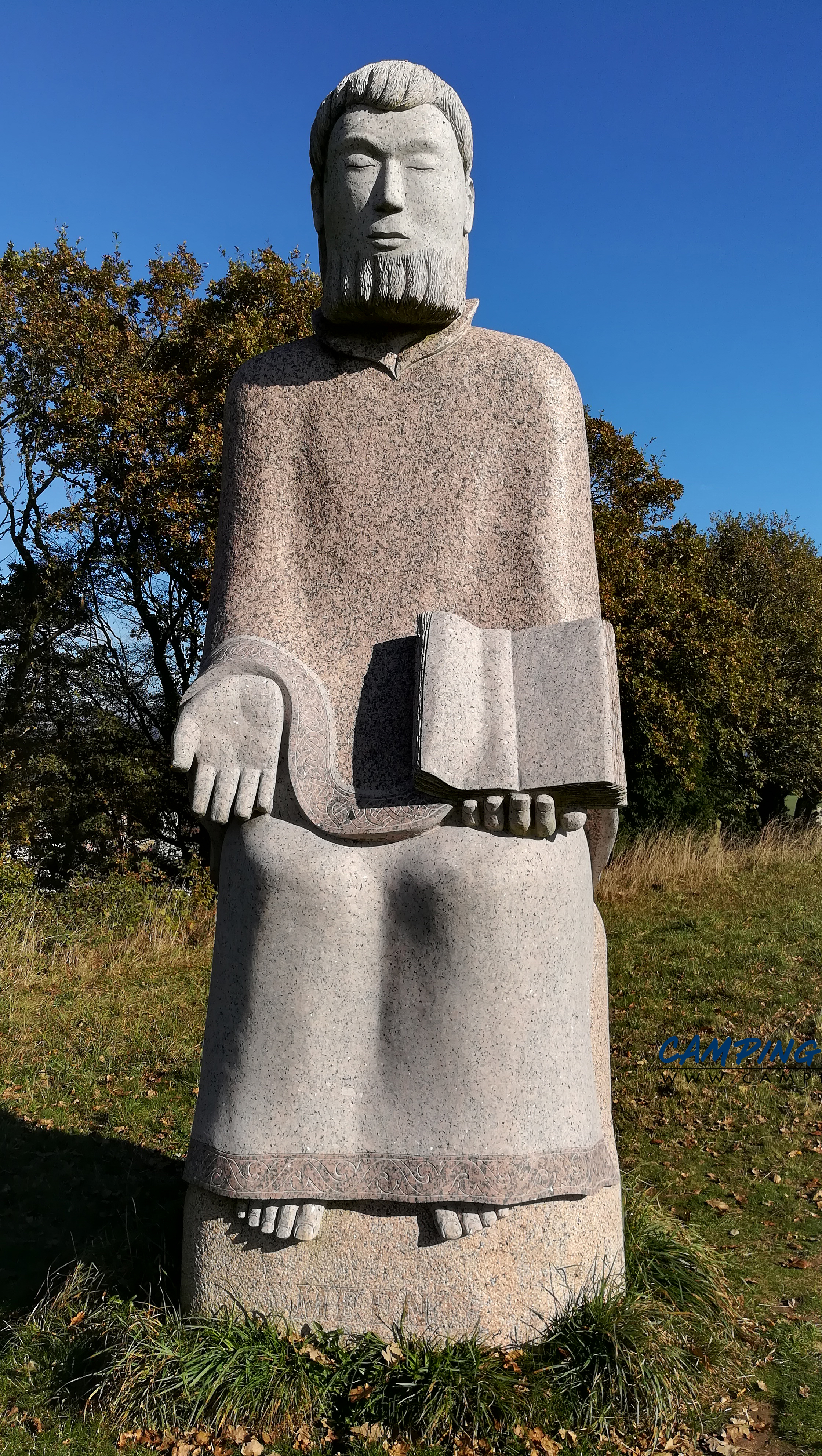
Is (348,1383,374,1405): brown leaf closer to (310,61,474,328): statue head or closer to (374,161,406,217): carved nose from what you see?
(310,61,474,328): statue head

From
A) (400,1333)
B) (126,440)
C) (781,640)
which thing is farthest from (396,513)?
(781,640)

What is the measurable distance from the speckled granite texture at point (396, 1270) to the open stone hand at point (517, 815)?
3.11 ft

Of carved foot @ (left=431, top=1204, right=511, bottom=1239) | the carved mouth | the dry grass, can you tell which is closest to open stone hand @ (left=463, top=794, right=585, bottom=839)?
carved foot @ (left=431, top=1204, right=511, bottom=1239)

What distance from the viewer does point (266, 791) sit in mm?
2936

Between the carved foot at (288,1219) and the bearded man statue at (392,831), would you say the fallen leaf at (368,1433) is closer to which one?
the bearded man statue at (392,831)

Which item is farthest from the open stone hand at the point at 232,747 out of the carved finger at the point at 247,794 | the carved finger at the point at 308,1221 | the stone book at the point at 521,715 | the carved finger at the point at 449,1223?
the carved finger at the point at 449,1223

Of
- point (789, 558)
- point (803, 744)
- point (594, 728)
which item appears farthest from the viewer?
point (789, 558)

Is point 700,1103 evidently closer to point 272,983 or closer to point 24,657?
point 272,983

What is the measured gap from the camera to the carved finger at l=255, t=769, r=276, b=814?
2.93 m

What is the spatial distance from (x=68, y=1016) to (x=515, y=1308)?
4689 millimetres

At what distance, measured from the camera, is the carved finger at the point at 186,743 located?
9.56ft

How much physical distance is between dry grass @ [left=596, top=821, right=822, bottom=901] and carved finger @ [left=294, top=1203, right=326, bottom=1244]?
818cm

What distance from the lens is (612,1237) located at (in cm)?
307

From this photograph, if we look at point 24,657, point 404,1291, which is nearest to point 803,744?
point 24,657
